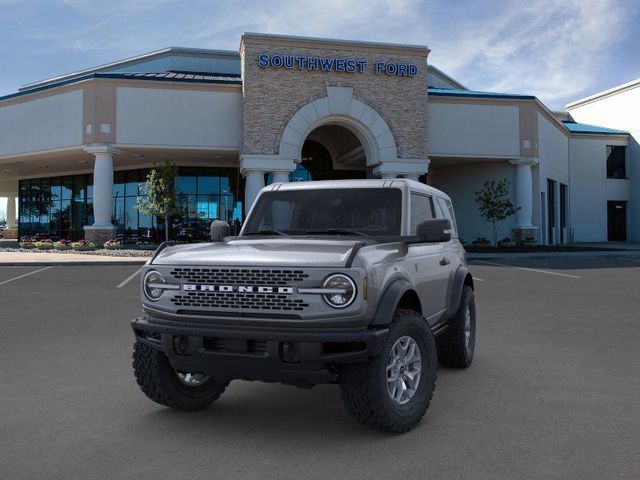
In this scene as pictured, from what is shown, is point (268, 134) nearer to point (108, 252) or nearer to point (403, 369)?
point (108, 252)

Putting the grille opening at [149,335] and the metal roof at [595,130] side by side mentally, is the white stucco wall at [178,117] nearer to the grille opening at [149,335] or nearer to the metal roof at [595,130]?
the grille opening at [149,335]

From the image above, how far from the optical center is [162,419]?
450cm

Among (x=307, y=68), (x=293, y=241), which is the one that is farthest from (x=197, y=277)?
(x=307, y=68)

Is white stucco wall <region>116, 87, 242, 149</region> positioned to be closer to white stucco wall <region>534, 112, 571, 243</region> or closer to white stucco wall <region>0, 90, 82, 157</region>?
white stucco wall <region>0, 90, 82, 157</region>

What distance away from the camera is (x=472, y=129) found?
30.9 meters

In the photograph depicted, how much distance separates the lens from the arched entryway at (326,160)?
34.3 m

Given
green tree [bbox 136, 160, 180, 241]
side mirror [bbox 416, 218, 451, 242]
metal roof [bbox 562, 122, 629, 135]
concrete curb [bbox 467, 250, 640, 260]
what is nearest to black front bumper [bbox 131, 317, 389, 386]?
side mirror [bbox 416, 218, 451, 242]

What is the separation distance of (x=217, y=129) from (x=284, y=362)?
26.1 m

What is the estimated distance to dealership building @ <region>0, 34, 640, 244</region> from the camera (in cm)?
2755

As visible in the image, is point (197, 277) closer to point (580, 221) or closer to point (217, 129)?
point (217, 129)

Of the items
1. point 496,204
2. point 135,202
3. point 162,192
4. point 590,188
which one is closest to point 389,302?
point 162,192

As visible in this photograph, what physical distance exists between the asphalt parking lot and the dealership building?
2122cm

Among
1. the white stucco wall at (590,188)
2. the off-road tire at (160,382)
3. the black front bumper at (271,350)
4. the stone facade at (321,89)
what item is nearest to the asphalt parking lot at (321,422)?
the off-road tire at (160,382)

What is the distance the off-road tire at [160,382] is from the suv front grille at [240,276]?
2.37ft
